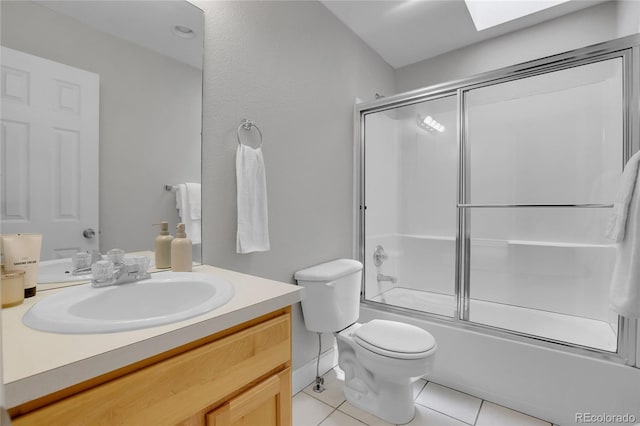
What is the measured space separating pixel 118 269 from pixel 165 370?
1.64 feet

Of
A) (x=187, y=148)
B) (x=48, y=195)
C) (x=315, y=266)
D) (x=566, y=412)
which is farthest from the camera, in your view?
(x=315, y=266)

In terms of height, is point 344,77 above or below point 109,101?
above

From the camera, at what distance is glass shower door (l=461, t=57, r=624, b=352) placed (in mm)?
1938

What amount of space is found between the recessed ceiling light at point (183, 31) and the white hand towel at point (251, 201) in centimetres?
47

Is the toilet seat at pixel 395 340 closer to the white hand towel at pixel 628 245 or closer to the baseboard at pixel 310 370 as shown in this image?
the baseboard at pixel 310 370

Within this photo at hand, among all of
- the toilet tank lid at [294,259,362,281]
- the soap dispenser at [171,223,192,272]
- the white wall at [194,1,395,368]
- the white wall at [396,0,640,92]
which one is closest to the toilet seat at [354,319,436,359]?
the toilet tank lid at [294,259,362,281]

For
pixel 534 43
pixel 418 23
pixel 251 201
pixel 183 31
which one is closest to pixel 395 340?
pixel 251 201

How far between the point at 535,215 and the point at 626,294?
107 cm

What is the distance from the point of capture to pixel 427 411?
1.61 m

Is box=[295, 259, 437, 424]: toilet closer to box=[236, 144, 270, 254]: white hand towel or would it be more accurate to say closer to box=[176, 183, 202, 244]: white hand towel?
box=[236, 144, 270, 254]: white hand towel

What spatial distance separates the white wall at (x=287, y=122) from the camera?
4.52ft

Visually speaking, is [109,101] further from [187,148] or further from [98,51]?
[187,148]

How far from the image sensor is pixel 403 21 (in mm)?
2152

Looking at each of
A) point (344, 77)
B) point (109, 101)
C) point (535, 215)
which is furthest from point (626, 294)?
point (109, 101)
